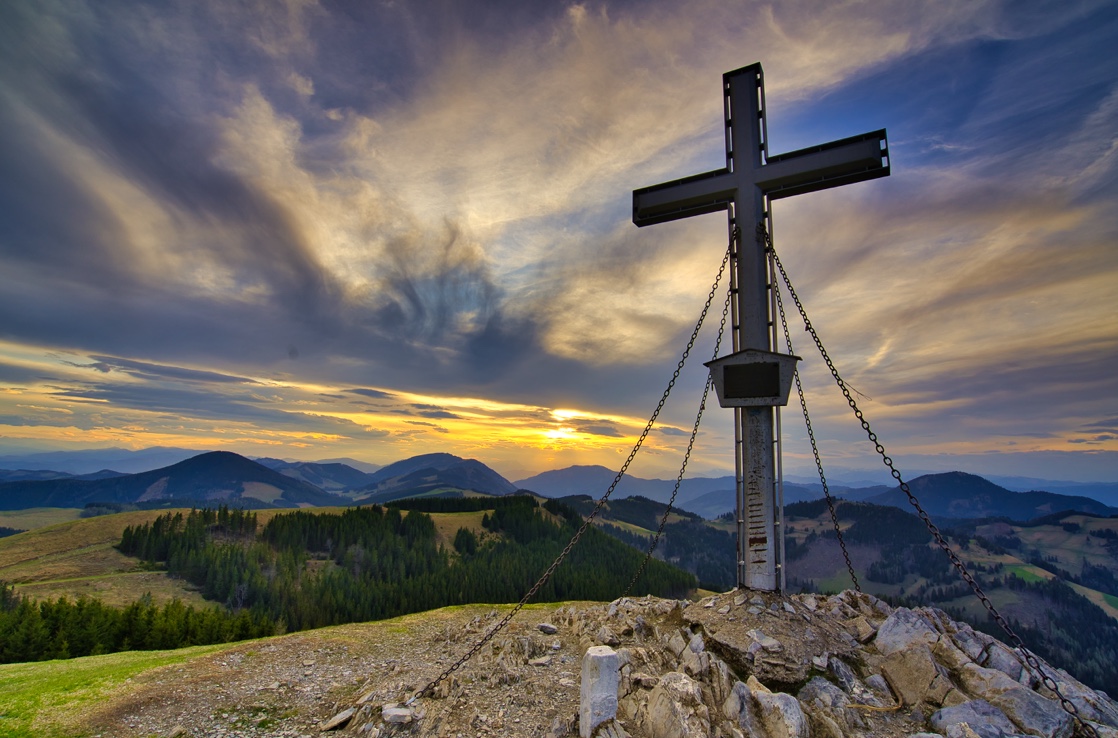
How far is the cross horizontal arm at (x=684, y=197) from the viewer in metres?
16.6

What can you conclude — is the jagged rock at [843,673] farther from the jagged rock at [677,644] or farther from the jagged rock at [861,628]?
the jagged rock at [677,644]

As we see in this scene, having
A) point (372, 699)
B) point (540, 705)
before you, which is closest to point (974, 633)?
point (540, 705)

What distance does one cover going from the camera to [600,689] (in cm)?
1155

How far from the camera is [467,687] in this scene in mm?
15695

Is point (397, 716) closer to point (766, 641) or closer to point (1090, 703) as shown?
point (766, 641)

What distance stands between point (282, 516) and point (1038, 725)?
18099cm

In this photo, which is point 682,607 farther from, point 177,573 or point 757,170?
point 177,573

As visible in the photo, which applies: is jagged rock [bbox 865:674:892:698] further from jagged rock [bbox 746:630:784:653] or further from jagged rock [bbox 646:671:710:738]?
jagged rock [bbox 646:671:710:738]

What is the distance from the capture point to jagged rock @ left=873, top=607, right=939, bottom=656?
13352 millimetres

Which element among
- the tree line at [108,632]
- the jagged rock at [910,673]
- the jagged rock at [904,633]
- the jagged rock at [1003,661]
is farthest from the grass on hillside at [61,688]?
the jagged rock at [1003,661]

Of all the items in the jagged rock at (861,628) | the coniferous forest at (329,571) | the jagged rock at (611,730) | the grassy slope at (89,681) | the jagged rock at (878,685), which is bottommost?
the coniferous forest at (329,571)

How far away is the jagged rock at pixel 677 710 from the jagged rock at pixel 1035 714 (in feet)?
22.1

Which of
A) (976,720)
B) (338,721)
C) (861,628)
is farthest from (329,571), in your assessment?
(976,720)

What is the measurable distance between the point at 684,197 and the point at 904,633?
15.6 metres
